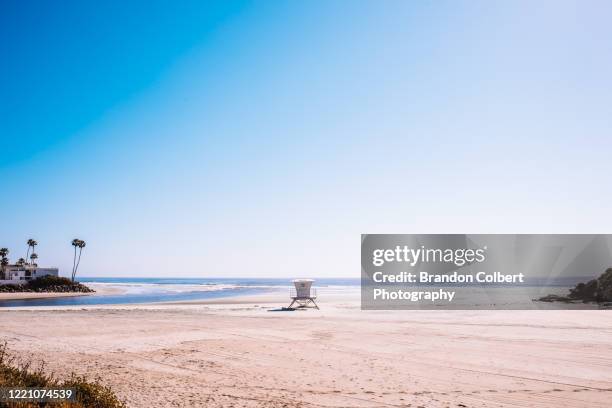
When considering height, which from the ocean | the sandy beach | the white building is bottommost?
the ocean

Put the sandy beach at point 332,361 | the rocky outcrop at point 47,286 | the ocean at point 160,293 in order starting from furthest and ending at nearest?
the rocky outcrop at point 47,286 < the ocean at point 160,293 < the sandy beach at point 332,361

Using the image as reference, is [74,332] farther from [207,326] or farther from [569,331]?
[569,331]

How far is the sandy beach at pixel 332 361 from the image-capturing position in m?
8.12

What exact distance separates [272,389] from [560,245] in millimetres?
135036

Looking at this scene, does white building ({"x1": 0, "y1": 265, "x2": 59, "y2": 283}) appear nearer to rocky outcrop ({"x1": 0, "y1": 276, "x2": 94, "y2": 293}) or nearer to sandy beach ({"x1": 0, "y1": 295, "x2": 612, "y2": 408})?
rocky outcrop ({"x1": 0, "y1": 276, "x2": 94, "y2": 293})

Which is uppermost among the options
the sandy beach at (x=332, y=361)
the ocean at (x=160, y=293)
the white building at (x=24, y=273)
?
the white building at (x=24, y=273)

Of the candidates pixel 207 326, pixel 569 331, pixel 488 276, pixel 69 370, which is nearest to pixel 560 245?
pixel 488 276

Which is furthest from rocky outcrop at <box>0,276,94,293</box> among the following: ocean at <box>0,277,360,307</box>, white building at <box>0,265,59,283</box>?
ocean at <box>0,277,360,307</box>

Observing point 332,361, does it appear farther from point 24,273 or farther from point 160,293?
point 24,273

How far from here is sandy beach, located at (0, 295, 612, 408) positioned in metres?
8.12

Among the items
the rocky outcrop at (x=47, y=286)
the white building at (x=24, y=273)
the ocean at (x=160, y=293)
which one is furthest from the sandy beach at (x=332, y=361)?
the white building at (x=24, y=273)

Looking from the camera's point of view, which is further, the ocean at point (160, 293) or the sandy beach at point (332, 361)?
the ocean at point (160, 293)

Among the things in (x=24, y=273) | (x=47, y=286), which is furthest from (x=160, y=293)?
(x=24, y=273)

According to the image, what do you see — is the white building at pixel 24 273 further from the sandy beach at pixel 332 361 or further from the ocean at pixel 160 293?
the sandy beach at pixel 332 361
